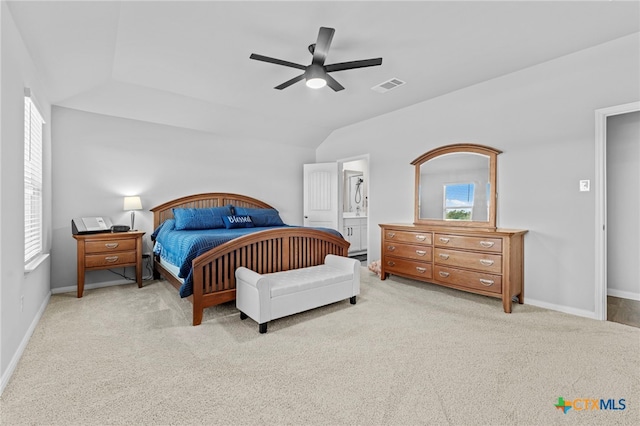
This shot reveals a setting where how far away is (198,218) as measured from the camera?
4.32 metres

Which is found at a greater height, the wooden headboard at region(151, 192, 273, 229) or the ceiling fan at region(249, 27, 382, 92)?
the ceiling fan at region(249, 27, 382, 92)

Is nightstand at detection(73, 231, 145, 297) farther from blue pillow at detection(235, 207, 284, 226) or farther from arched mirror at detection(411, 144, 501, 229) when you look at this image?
arched mirror at detection(411, 144, 501, 229)

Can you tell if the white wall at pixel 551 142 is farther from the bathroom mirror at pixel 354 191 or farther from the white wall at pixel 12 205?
the white wall at pixel 12 205

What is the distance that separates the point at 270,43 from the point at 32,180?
2698 millimetres

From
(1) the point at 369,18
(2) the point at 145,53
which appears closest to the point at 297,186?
(2) the point at 145,53

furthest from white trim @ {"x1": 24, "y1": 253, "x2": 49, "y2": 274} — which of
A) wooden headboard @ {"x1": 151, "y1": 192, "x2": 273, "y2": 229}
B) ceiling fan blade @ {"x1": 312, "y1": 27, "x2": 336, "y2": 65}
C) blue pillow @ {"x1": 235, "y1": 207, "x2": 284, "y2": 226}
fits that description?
ceiling fan blade @ {"x1": 312, "y1": 27, "x2": 336, "y2": 65}

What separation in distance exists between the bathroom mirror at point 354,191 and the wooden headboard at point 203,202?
229cm

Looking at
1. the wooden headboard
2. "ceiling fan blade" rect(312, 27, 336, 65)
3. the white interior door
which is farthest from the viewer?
the white interior door

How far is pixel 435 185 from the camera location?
4195 millimetres

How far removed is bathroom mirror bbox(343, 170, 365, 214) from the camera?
742 cm

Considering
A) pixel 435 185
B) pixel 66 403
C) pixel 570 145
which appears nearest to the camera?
pixel 66 403

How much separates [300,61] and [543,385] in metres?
3.33

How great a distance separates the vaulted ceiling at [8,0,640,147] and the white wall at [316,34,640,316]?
19cm

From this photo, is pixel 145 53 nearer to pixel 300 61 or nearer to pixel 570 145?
pixel 300 61
